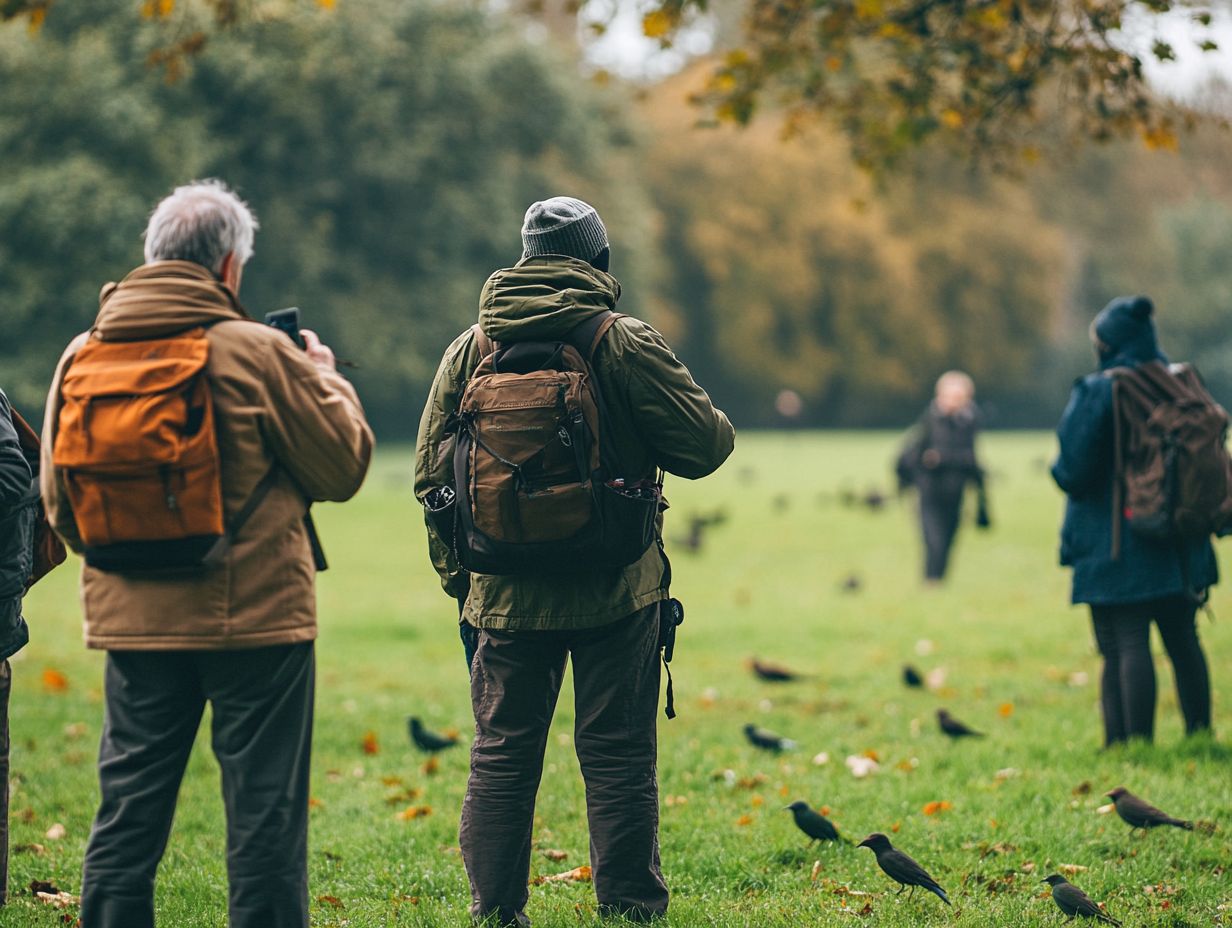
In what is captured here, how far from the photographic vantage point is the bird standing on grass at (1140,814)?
5555mm

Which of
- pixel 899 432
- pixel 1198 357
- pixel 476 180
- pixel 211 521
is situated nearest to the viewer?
pixel 211 521

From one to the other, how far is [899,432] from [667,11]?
55.0m

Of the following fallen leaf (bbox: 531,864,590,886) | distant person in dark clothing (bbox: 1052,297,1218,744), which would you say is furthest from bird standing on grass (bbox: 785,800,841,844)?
distant person in dark clothing (bbox: 1052,297,1218,744)

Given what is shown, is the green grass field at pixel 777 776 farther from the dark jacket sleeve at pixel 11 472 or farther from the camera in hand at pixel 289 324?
the camera in hand at pixel 289 324

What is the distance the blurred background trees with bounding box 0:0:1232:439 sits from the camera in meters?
30.4

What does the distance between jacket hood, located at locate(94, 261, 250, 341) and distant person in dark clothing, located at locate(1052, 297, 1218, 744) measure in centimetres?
412

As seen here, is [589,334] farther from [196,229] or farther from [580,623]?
[196,229]

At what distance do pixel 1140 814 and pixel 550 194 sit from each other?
123ft

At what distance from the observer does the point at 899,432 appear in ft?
202

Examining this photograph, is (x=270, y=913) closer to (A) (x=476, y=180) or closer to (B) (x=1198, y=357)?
(A) (x=476, y=180)

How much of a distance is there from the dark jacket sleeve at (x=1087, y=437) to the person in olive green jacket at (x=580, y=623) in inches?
105

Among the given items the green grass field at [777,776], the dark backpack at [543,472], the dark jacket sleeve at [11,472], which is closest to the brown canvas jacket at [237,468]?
the dark backpack at [543,472]

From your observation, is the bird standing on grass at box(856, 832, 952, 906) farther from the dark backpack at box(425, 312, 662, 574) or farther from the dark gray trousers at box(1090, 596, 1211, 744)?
the dark gray trousers at box(1090, 596, 1211, 744)

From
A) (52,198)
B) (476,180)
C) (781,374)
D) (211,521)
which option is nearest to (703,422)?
(211,521)
